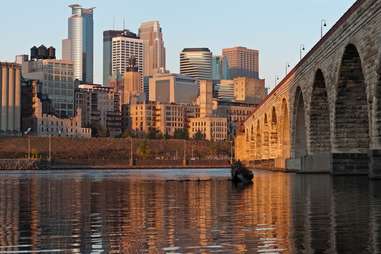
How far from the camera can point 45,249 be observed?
1634 centimetres

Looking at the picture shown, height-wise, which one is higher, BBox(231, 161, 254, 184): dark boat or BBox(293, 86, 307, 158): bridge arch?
BBox(293, 86, 307, 158): bridge arch

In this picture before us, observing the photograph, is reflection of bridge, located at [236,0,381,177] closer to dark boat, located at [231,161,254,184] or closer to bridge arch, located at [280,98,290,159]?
bridge arch, located at [280,98,290,159]

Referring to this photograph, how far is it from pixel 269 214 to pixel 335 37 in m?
42.5

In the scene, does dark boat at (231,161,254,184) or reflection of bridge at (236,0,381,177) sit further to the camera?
dark boat at (231,161,254,184)

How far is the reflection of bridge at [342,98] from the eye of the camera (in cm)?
5134

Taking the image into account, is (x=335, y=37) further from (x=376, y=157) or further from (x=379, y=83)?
(x=376, y=157)

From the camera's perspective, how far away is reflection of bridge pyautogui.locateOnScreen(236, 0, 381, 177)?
168 feet

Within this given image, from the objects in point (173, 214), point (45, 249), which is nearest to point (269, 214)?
point (173, 214)

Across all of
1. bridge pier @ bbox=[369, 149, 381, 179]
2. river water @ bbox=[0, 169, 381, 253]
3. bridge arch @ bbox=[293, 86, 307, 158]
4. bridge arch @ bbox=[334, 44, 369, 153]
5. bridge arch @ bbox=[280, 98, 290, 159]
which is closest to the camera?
river water @ bbox=[0, 169, 381, 253]

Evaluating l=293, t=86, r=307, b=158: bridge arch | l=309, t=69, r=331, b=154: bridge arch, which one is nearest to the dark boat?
l=309, t=69, r=331, b=154: bridge arch

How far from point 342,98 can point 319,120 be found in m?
16.5

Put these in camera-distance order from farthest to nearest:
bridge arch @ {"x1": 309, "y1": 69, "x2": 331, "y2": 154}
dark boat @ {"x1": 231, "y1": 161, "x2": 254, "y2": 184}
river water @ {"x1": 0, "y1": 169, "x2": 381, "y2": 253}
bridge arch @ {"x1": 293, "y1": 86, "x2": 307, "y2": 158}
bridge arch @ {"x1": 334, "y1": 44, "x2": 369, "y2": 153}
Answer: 1. bridge arch @ {"x1": 293, "y1": 86, "x2": 307, "y2": 158}
2. bridge arch @ {"x1": 309, "y1": 69, "x2": 331, "y2": 154}
3. bridge arch @ {"x1": 334, "y1": 44, "x2": 369, "y2": 153}
4. dark boat @ {"x1": 231, "y1": 161, "x2": 254, "y2": 184}
5. river water @ {"x1": 0, "y1": 169, "x2": 381, "y2": 253}

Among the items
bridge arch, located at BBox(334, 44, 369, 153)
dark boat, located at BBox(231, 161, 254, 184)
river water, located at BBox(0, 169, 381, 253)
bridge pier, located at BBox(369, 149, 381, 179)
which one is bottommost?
river water, located at BBox(0, 169, 381, 253)

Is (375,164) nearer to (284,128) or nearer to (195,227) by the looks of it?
(195,227)
